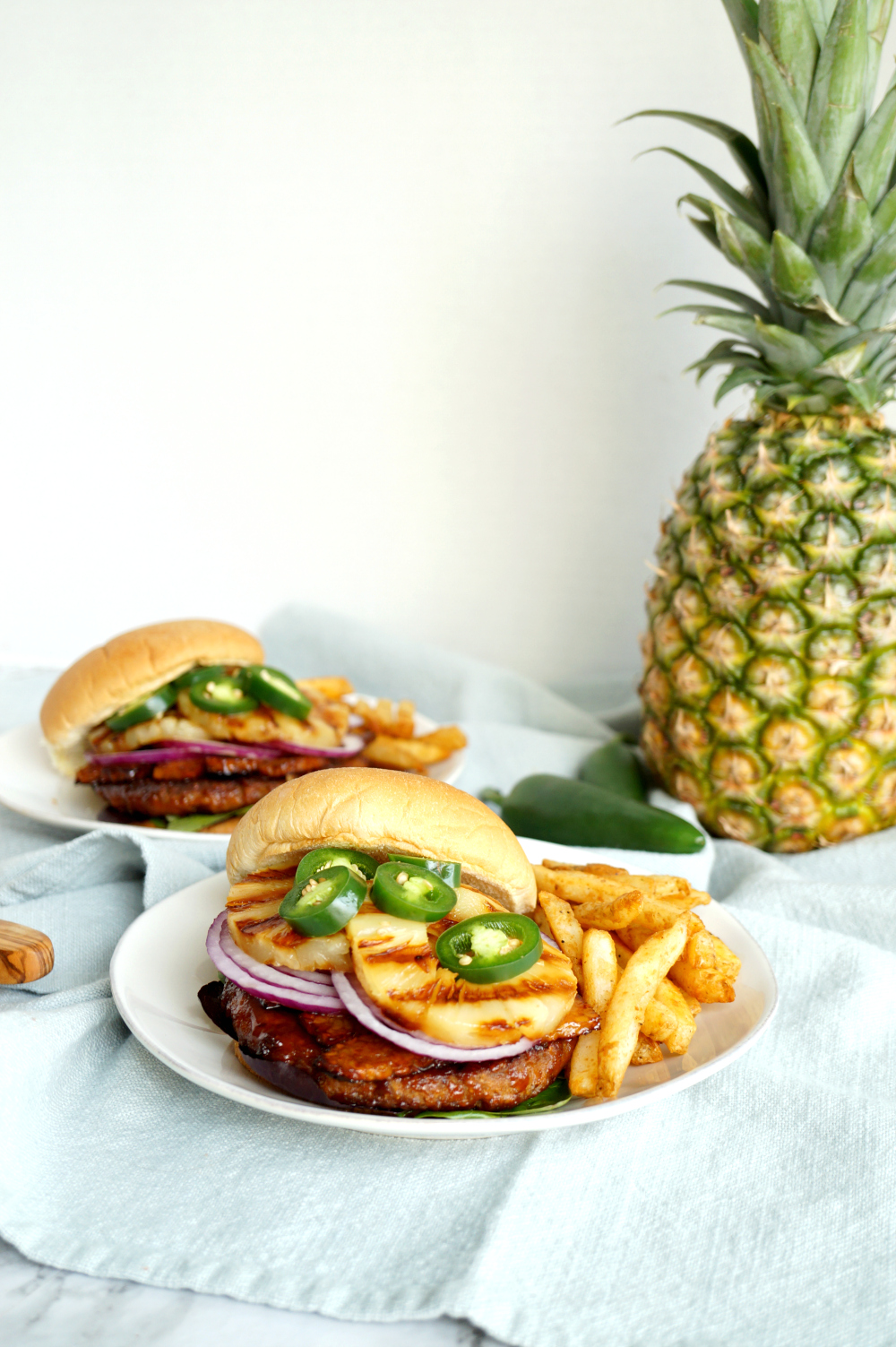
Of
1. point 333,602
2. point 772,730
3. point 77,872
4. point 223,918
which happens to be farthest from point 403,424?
point 223,918

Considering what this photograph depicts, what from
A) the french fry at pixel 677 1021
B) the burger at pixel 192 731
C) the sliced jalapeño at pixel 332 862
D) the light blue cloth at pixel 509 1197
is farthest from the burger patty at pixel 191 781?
the french fry at pixel 677 1021

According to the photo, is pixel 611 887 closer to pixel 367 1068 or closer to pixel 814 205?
pixel 367 1068

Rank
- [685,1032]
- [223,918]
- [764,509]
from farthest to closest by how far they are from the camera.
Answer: [764,509]
[223,918]
[685,1032]

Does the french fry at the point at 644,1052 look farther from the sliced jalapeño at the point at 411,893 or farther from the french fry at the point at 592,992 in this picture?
the sliced jalapeño at the point at 411,893

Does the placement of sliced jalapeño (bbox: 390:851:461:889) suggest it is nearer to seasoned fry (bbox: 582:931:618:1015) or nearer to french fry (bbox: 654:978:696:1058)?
seasoned fry (bbox: 582:931:618:1015)

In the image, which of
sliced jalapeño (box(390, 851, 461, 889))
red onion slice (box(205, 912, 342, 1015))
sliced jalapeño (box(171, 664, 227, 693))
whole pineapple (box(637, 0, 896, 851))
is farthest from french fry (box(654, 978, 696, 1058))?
sliced jalapeño (box(171, 664, 227, 693))

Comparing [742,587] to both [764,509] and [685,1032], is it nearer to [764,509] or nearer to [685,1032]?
[764,509]

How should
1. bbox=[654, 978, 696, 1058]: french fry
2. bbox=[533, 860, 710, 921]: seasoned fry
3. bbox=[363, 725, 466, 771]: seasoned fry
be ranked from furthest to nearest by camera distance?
bbox=[363, 725, 466, 771]: seasoned fry → bbox=[533, 860, 710, 921]: seasoned fry → bbox=[654, 978, 696, 1058]: french fry
